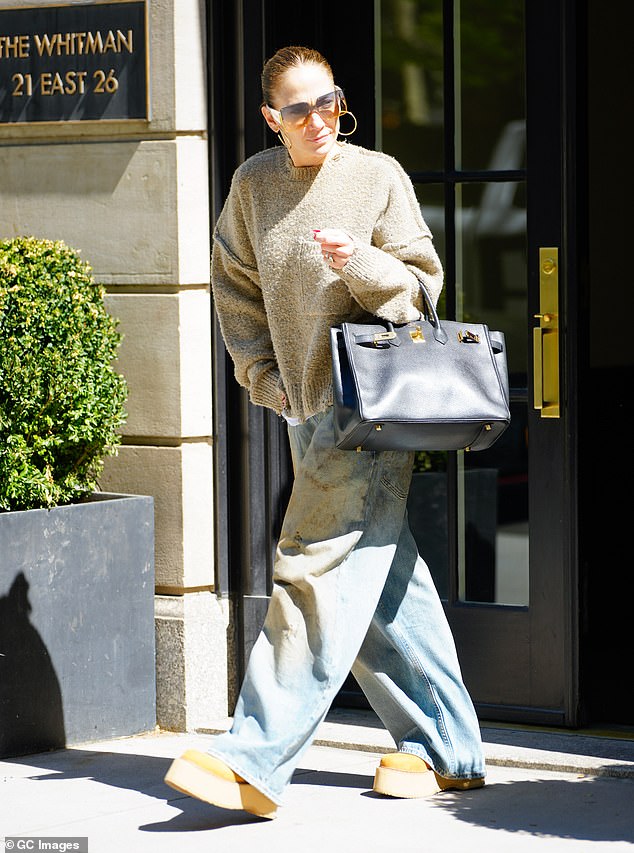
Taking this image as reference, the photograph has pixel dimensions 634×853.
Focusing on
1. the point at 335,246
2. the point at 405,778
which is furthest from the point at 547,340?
the point at 405,778

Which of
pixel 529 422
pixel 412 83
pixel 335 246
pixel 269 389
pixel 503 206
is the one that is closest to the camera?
pixel 335 246

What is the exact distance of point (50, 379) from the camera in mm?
4953

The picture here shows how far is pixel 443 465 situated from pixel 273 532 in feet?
2.68

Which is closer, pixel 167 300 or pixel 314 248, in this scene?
pixel 314 248

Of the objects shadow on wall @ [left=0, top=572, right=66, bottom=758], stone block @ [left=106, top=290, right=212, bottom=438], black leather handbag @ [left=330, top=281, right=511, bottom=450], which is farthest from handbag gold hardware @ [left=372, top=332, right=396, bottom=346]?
shadow on wall @ [left=0, top=572, right=66, bottom=758]

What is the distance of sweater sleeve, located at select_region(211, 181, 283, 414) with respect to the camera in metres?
4.32

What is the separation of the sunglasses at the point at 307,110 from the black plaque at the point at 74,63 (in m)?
1.32

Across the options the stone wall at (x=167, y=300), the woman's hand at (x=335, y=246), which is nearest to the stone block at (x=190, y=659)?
the stone wall at (x=167, y=300)

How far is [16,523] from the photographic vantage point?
4.94 metres

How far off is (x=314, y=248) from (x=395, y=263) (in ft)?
0.77

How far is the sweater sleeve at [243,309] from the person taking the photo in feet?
14.2

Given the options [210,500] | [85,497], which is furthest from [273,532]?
[85,497]

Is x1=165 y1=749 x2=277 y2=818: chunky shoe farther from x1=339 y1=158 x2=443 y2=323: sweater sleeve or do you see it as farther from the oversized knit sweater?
x1=339 y1=158 x2=443 y2=323: sweater sleeve

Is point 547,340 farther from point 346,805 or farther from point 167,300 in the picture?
point 346,805
